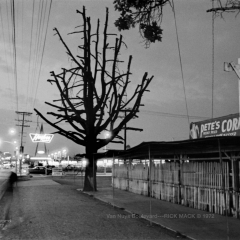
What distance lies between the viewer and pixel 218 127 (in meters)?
14.4

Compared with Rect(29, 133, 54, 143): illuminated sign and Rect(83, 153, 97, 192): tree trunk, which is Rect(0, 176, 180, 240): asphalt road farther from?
Rect(29, 133, 54, 143): illuminated sign

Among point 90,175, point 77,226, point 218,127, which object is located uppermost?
point 218,127

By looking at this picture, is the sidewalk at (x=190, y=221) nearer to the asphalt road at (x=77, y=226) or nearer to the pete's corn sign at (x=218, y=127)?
the asphalt road at (x=77, y=226)

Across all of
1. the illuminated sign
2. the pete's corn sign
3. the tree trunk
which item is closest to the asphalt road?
the pete's corn sign

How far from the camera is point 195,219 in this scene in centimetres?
1017

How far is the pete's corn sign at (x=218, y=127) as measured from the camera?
1330cm

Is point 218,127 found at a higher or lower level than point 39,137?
lower

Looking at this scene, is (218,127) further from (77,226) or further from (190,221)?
(77,226)

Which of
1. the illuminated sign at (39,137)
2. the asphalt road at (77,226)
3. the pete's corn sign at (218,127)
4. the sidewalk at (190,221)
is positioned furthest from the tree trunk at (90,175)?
the illuminated sign at (39,137)

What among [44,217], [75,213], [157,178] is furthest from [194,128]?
[44,217]

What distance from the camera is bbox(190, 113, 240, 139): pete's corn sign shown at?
13305 millimetres

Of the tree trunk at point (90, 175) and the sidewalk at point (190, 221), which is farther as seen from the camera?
the tree trunk at point (90, 175)

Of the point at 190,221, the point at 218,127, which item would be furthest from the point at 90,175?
the point at 190,221

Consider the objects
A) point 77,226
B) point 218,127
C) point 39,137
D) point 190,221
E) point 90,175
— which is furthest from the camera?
point 39,137
